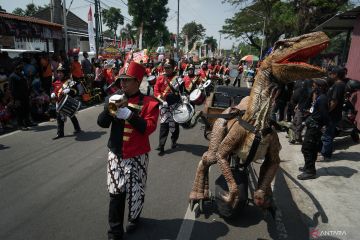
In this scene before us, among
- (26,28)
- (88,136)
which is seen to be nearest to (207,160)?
(88,136)

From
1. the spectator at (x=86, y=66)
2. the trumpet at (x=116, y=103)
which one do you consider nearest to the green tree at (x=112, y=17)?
the spectator at (x=86, y=66)

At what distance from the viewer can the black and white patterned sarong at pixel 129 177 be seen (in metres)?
3.44

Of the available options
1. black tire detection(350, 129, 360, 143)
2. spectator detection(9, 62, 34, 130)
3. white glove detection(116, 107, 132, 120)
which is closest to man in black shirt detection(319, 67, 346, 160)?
→ black tire detection(350, 129, 360, 143)

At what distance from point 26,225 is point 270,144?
10.5 feet

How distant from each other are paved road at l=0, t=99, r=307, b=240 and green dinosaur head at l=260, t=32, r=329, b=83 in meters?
1.97

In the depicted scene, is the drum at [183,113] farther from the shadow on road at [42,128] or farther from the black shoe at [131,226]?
the shadow on road at [42,128]

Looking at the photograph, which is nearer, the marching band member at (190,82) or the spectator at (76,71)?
the marching band member at (190,82)

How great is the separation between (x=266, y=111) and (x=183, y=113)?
134 inches

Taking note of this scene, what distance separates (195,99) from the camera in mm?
→ 7656

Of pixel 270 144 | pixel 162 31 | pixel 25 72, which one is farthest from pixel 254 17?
pixel 270 144

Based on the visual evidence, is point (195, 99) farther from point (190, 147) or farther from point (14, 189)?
point (14, 189)

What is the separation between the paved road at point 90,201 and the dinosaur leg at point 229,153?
534 mm

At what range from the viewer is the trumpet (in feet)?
9.65

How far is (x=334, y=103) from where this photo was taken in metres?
6.37
